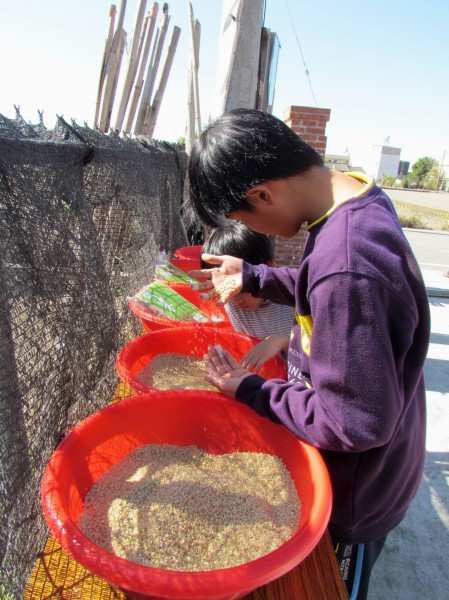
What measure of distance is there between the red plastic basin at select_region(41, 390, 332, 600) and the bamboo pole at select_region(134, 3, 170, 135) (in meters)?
4.07

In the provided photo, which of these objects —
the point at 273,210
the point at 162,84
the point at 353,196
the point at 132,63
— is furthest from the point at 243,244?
the point at 162,84

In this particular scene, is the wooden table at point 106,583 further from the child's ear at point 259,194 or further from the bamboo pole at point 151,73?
the bamboo pole at point 151,73

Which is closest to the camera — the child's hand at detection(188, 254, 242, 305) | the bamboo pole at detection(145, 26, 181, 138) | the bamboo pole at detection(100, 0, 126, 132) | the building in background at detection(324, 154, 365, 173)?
the building in background at detection(324, 154, 365, 173)

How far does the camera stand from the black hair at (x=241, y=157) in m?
0.91

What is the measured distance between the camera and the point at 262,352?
Result: 1.54 meters

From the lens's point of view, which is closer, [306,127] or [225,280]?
[225,280]

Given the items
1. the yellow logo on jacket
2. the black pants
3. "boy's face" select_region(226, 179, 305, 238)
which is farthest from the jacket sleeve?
the black pants

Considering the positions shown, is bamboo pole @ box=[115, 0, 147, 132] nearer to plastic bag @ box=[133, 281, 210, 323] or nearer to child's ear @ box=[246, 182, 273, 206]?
plastic bag @ box=[133, 281, 210, 323]

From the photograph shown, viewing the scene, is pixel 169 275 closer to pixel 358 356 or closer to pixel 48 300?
pixel 48 300

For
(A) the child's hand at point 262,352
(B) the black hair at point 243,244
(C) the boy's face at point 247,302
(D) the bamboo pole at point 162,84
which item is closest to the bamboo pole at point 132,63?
(D) the bamboo pole at point 162,84

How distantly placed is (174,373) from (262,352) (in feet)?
1.20

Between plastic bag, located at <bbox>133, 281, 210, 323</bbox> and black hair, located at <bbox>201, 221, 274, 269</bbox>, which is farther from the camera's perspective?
black hair, located at <bbox>201, 221, 274, 269</bbox>

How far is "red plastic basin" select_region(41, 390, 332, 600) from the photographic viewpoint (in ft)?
2.29

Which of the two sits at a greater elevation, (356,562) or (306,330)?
(306,330)
